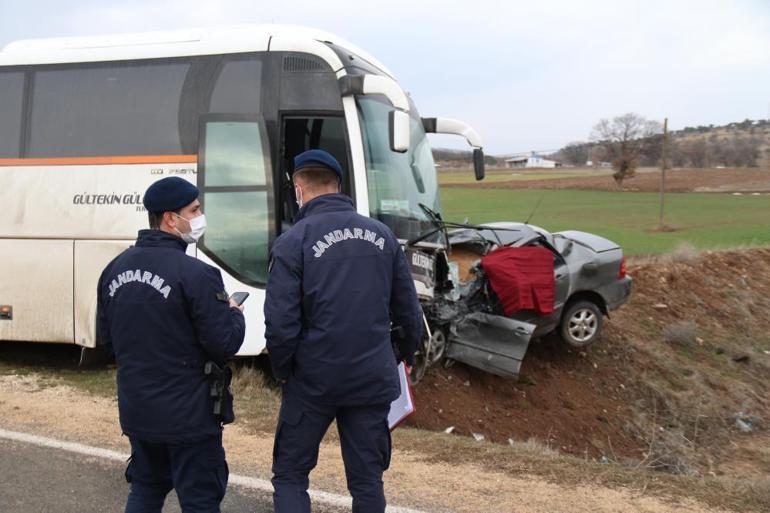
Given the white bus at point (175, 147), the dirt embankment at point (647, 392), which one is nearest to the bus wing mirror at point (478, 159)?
the white bus at point (175, 147)

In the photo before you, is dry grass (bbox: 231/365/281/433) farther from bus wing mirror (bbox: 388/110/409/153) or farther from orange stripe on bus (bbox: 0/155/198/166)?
bus wing mirror (bbox: 388/110/409/153)

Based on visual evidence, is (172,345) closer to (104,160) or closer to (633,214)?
(104,160)

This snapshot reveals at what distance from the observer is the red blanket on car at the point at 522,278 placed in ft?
27.7

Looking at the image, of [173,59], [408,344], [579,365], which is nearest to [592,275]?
[579,365]

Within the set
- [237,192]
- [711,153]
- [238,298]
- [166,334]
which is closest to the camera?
[166,334]

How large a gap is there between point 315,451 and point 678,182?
60.5 meters

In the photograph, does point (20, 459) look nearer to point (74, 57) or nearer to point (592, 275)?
point (74, 57)

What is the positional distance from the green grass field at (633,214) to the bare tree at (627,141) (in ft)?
36.2

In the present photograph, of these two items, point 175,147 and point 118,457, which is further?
point 175,147

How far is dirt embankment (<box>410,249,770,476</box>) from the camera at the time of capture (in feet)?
26.7

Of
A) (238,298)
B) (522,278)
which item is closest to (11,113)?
(238,298)

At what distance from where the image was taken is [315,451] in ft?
10.4

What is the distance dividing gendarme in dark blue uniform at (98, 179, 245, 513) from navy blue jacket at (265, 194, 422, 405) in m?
0.24

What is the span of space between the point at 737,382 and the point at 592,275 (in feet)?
13.3
